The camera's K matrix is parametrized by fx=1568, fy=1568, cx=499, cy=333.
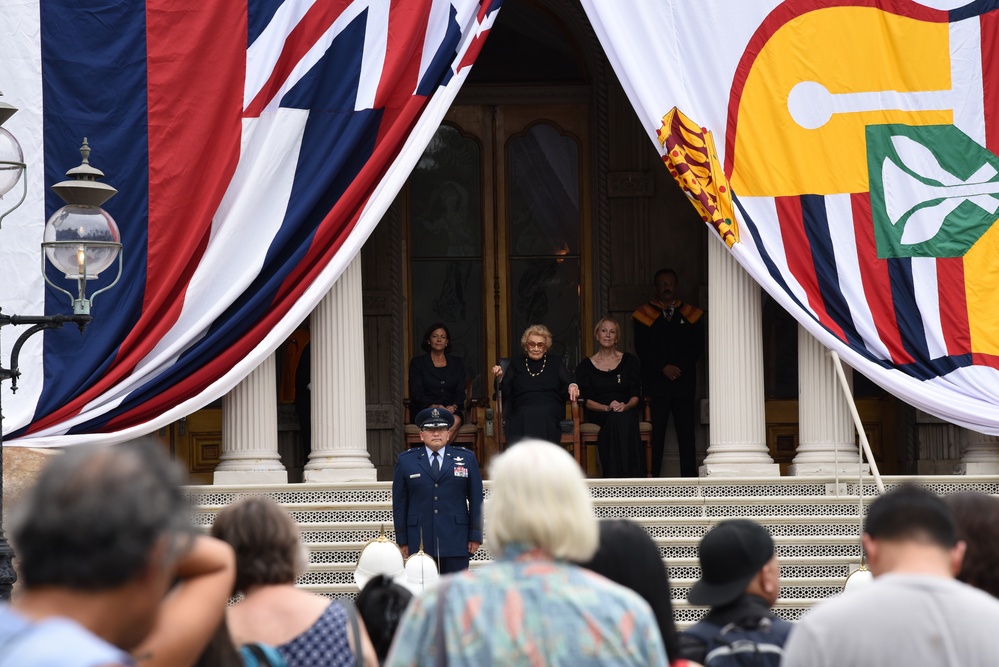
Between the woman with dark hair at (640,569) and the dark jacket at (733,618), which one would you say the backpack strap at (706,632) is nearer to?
the dark jacket at (733,618)

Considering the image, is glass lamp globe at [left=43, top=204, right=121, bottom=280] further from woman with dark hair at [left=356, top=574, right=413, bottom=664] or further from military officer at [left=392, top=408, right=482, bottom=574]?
woman with dark hair at [left=356, top=574, right=413, bottom=664]

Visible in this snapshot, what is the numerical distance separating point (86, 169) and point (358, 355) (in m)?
4.04

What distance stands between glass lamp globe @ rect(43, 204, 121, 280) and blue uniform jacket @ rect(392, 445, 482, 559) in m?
2.42

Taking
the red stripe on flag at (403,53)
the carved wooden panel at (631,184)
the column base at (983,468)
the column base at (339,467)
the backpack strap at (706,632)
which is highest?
the red stripe on flag at (403,53)

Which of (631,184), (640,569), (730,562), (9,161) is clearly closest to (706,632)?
(730,562)

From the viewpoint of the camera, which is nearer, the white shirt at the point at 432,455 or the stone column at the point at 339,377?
the white shirt at the point at 432,455

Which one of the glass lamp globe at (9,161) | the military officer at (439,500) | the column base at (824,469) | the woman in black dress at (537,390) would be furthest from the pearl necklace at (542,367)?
the glass lamp globe at (9,161)

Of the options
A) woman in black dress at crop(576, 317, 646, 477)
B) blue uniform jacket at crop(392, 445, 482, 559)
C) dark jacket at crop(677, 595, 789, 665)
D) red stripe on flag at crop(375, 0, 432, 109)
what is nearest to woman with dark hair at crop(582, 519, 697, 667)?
dark jacket at crop(677, 595, 789, 665)

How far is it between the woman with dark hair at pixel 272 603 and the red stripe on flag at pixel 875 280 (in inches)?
337

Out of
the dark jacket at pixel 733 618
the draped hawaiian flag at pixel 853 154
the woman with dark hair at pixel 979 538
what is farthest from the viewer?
the draped hawaiian flag at pixel 853 154

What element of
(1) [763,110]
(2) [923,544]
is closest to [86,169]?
(1) [763,110]

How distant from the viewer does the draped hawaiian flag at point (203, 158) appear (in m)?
11.3

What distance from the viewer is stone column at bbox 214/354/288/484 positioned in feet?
39.2

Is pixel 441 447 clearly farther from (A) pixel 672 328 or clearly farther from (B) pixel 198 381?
(A) pixel 672 328
